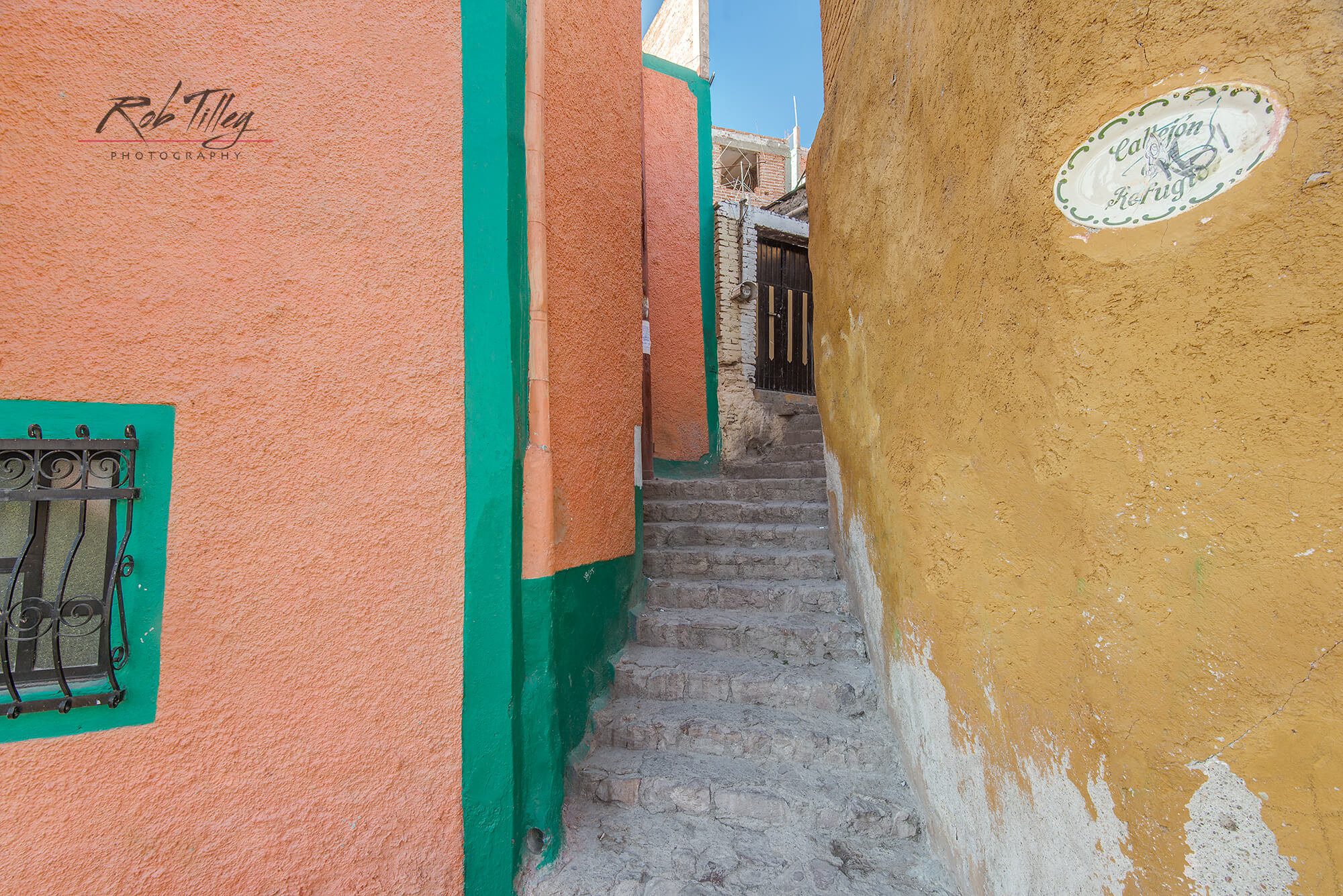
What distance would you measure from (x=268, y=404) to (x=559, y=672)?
1.58 meters

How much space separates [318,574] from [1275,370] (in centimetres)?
268

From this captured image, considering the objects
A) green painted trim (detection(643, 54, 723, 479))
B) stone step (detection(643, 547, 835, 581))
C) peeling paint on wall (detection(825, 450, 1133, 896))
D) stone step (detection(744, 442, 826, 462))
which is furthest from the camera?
green painted trim (detection(643, 54, 723, 479))

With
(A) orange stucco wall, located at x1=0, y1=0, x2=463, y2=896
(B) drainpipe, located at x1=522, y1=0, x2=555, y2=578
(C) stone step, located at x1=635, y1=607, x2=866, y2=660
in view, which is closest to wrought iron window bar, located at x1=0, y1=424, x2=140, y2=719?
(A) orange stucco wall, located at x1=0, y1=0, x2=463, y2=896

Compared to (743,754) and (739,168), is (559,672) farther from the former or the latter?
(739,168)

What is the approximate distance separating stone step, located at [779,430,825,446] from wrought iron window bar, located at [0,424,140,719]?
5.13 meters

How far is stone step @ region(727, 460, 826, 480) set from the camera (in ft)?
17.2

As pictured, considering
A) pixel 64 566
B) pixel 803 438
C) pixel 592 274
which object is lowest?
pixel 64 566

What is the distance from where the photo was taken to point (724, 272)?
7.37 metres

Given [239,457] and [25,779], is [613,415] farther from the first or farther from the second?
[25,779]

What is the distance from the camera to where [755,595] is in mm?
3738

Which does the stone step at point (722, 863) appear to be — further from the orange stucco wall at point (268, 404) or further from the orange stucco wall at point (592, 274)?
the orange stucco wall at point (592, 274)

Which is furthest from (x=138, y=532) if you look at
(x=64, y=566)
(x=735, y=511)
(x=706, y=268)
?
(x=706, y=268)

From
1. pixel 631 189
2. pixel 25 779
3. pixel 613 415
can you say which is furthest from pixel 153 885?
pixel 631 189

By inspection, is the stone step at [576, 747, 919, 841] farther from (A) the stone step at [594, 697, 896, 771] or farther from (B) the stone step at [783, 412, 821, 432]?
(B) the stone step at [783, 412, 821, 432]
